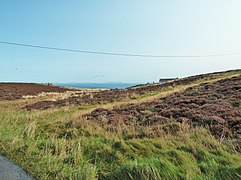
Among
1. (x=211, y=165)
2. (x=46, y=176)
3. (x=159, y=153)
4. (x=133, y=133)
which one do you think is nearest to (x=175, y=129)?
(x=133, y=133)

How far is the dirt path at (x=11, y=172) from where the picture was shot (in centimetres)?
583

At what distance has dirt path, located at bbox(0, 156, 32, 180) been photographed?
19.1 feet

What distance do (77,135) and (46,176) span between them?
551 cm

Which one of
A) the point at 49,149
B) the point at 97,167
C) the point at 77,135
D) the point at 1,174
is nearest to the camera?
the point at 1,174

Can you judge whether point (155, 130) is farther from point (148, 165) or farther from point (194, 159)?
point (148, 165)

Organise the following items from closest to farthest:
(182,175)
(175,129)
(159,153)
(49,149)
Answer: (182,175) → (159,153) → (49,149) → (175,129)

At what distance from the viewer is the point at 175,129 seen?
10164 millimetres

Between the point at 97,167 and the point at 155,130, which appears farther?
the point at 155,130

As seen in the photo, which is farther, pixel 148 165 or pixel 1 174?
pixel 1 174

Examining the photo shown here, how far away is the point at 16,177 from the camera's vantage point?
5.84m

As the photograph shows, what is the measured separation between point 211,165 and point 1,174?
4.68m

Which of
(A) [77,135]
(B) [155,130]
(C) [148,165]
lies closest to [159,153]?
(C) [148,165]

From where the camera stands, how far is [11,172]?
20.2 feet

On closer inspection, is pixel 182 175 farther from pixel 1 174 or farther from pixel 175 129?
pixel 175 129
